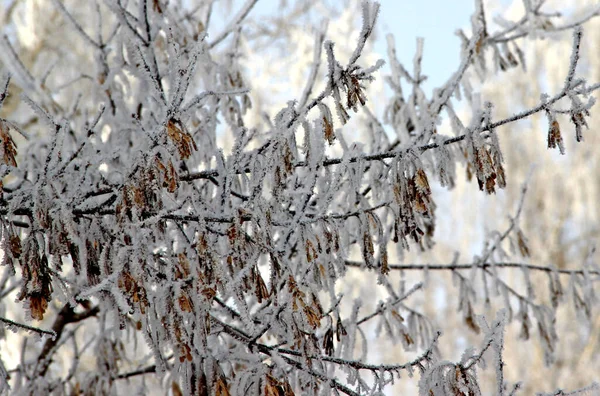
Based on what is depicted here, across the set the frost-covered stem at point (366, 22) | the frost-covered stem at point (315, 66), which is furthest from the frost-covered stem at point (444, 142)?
the frost-covered stem at point (315, 66)

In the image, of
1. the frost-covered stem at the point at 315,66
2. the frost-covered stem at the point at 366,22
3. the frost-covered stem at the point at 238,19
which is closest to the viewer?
the frost-covered stem at the point at 366,22

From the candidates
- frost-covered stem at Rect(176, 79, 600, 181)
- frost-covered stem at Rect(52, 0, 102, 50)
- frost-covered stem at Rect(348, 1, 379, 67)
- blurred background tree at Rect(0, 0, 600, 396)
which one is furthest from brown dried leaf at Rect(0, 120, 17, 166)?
frost-covered stem at Rect(52, 0, 102, 50)

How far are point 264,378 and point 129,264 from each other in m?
0.38

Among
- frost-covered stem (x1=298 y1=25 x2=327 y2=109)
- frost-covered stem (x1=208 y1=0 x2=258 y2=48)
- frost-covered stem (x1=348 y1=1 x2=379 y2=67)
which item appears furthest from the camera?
frost-covered stem (x1=208 y1=0 x2=258 y2=48)

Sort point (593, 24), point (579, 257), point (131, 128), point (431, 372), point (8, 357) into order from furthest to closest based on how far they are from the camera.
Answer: point (593, 24) < point (579, 257) < point (8, 357) < point (131, 128) < point (431, 372)

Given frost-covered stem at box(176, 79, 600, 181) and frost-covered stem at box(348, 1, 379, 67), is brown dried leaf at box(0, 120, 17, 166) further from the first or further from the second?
frost-covered stem at box(348, 1, 379, 67)

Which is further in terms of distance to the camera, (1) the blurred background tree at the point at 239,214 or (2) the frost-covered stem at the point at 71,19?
(2) the frost-covered stem at the point at 71,19

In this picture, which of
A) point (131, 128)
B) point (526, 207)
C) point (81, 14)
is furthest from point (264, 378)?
point (526, 207)

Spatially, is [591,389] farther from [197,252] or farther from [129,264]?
[129,264]

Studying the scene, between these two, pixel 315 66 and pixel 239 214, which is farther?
pixel 315 66

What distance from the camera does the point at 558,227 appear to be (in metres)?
7.74

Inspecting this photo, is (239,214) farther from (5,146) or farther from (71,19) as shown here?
(71,19)

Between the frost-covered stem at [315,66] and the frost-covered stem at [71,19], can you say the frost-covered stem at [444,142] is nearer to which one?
the frost-covered stem at [315,66]

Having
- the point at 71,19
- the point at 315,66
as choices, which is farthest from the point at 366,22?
the point at 71,19
